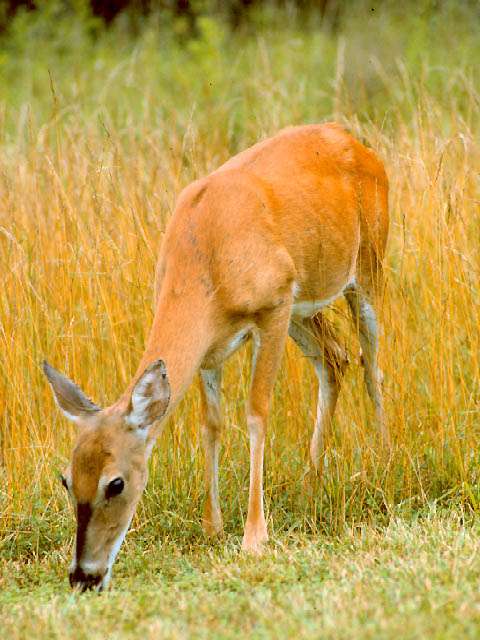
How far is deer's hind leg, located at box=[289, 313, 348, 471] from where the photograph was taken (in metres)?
6.92

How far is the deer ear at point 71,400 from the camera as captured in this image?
543 cm

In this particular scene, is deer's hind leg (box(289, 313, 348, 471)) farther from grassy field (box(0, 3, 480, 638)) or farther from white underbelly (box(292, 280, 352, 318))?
white underbelly (box(292, 280, 352, 318))

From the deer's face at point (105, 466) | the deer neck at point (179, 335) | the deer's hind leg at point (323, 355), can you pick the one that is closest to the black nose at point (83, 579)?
the deer's face at point (105, 466)

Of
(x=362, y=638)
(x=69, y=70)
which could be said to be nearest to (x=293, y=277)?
(x=362, y=638)

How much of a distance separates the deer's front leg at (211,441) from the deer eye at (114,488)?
40.7 inches

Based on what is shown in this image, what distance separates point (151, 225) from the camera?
7.58 metres

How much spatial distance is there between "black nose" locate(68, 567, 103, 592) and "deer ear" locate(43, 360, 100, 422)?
0.62 m

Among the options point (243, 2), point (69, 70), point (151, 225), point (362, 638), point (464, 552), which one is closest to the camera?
point (362, 638)

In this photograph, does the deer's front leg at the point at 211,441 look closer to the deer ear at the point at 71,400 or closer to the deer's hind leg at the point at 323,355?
the deer's hind leg at the point at 323,355

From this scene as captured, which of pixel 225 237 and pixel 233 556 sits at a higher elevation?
pixel 225 237

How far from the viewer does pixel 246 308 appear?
237 inches

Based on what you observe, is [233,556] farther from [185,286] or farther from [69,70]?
[69,70]

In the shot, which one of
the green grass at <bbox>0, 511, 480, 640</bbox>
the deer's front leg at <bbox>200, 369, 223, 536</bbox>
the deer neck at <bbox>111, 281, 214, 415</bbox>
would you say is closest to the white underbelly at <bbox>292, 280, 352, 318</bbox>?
the deer's front leg at <bbox>200, 369, 223, 536</bbox>

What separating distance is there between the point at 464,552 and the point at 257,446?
1.30 m
